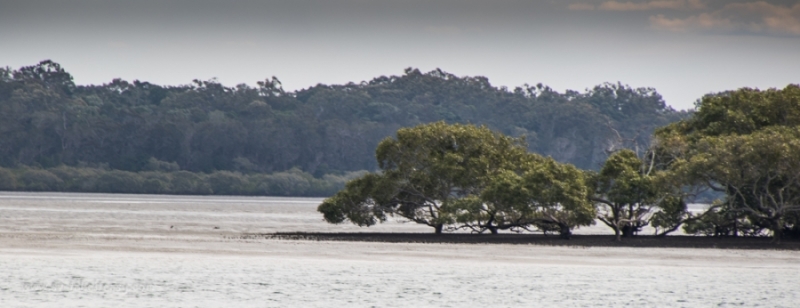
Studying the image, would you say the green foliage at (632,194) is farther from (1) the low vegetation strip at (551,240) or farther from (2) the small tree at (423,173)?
(2) the small tree at (423,173)

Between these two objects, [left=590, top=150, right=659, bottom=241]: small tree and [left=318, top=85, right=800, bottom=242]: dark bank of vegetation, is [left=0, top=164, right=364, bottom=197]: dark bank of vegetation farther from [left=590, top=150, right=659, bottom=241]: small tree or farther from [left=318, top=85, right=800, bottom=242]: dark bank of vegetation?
[left=590, top=150, right=659, bottom=241]: small tree

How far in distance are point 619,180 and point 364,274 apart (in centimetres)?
1374

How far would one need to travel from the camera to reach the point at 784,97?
44.5m

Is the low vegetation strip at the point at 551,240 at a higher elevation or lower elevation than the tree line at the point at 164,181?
lower

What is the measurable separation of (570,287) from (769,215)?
15023 mm

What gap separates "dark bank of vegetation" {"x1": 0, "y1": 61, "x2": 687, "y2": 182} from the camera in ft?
447

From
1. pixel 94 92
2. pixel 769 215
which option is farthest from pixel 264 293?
pixel 94 92

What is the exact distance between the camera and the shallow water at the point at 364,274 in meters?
25.4

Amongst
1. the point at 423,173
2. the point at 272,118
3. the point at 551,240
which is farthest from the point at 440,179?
the point at 272,118

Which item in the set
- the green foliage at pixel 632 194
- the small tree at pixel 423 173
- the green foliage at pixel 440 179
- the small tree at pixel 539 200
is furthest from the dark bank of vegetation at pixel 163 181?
the green foliage at pixel 632 194

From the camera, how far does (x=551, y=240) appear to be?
42.9 meters

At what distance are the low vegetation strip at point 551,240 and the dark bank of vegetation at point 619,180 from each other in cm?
50

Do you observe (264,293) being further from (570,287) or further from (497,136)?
(497,136)

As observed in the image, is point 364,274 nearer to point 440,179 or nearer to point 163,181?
point 440,179
